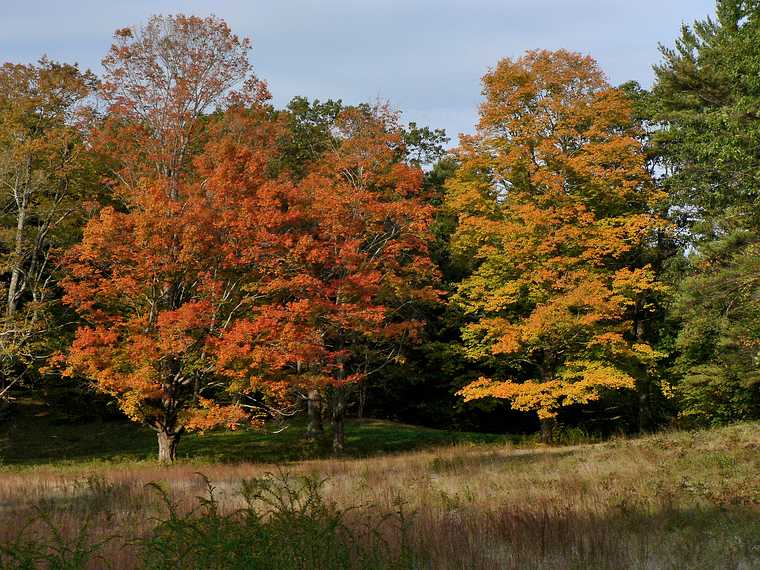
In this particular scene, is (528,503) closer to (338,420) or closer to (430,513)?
(430,513)

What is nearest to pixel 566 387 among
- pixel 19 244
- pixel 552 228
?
pixel 552 228

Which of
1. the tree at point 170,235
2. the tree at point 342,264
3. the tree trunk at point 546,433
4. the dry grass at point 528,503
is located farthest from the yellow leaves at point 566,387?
the tree at point 170,235

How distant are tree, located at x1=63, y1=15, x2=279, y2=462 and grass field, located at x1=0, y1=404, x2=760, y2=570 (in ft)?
10.2

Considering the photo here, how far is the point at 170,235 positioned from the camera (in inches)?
871

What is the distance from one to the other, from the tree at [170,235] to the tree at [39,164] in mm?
2109

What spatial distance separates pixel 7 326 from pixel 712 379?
2845 centimetres

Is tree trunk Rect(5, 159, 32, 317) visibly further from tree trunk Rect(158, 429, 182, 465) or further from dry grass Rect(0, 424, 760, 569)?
dry grass Rect(0, 424, 760, 569)

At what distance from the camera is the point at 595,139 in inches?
1271

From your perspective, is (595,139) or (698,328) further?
(595,139)

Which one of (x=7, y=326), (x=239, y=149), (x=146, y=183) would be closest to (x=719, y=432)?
(x=239, y=149)

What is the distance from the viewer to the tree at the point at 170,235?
21766mm

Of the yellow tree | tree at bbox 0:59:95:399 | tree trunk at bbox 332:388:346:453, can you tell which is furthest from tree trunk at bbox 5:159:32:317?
the yellow tree

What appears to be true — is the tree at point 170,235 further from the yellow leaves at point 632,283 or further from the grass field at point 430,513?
the yellow leaves at point 632,283

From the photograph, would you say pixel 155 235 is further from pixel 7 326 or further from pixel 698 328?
pixel 698 328
